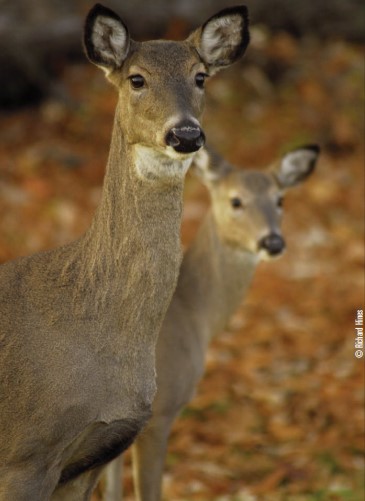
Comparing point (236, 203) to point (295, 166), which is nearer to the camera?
point (236, 203)

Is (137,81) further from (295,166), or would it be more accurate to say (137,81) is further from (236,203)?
(295,166)

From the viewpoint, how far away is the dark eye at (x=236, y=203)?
8.12 metres

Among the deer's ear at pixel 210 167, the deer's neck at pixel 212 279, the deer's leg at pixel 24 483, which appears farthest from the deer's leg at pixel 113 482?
the deer's ear at pixel 210 167

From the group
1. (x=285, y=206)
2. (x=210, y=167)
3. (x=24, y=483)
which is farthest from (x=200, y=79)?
(x=285, y=206)

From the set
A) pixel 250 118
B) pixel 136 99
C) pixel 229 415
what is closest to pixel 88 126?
pixel 250 118

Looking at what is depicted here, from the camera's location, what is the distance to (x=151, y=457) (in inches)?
264

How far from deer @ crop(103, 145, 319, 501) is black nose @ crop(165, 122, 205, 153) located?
2.21 m

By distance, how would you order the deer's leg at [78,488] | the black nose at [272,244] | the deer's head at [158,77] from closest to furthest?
the deer's head at [158,77], the deer's leg at [78,488], the black nose at [272,244]

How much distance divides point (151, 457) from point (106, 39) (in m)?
2.56

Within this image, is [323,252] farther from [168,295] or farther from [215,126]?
[168,295]

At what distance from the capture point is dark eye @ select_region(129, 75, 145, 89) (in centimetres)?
514

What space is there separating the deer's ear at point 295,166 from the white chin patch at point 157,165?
11.4 feet

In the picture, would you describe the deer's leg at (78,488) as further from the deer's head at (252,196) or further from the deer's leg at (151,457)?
the deer's head at (252,196)

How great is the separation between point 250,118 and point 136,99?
10193 mm
